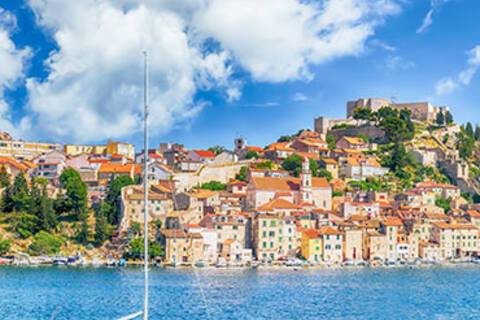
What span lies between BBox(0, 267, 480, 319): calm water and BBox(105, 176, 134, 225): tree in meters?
10.8

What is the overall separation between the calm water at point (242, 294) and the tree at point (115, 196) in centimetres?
1079

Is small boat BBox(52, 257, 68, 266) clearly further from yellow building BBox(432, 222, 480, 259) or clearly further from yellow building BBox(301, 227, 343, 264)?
yellow building BBox(432, 222, 480, 259)

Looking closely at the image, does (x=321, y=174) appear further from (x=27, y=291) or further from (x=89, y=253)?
(x=27, y=291)

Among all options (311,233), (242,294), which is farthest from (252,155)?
(242,294)

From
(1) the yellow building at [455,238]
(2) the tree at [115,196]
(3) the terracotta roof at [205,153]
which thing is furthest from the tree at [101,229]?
(1) the yellow building at [455,238]

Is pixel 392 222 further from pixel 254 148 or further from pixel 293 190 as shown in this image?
pixel 254 148

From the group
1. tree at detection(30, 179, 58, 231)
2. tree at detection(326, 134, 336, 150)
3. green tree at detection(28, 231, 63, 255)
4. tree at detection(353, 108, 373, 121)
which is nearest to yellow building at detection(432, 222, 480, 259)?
tree at detection(326, 134, 336, 150)

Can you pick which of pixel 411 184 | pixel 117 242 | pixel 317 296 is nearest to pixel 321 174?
pixel 411 184

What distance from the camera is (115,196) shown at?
67438 millimetres

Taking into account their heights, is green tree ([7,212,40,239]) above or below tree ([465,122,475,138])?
below

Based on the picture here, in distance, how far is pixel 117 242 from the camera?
62781mm

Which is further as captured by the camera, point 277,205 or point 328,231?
point 277,205

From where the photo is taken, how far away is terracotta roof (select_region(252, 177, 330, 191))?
231 feet

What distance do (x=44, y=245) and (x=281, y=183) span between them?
22889 mm
